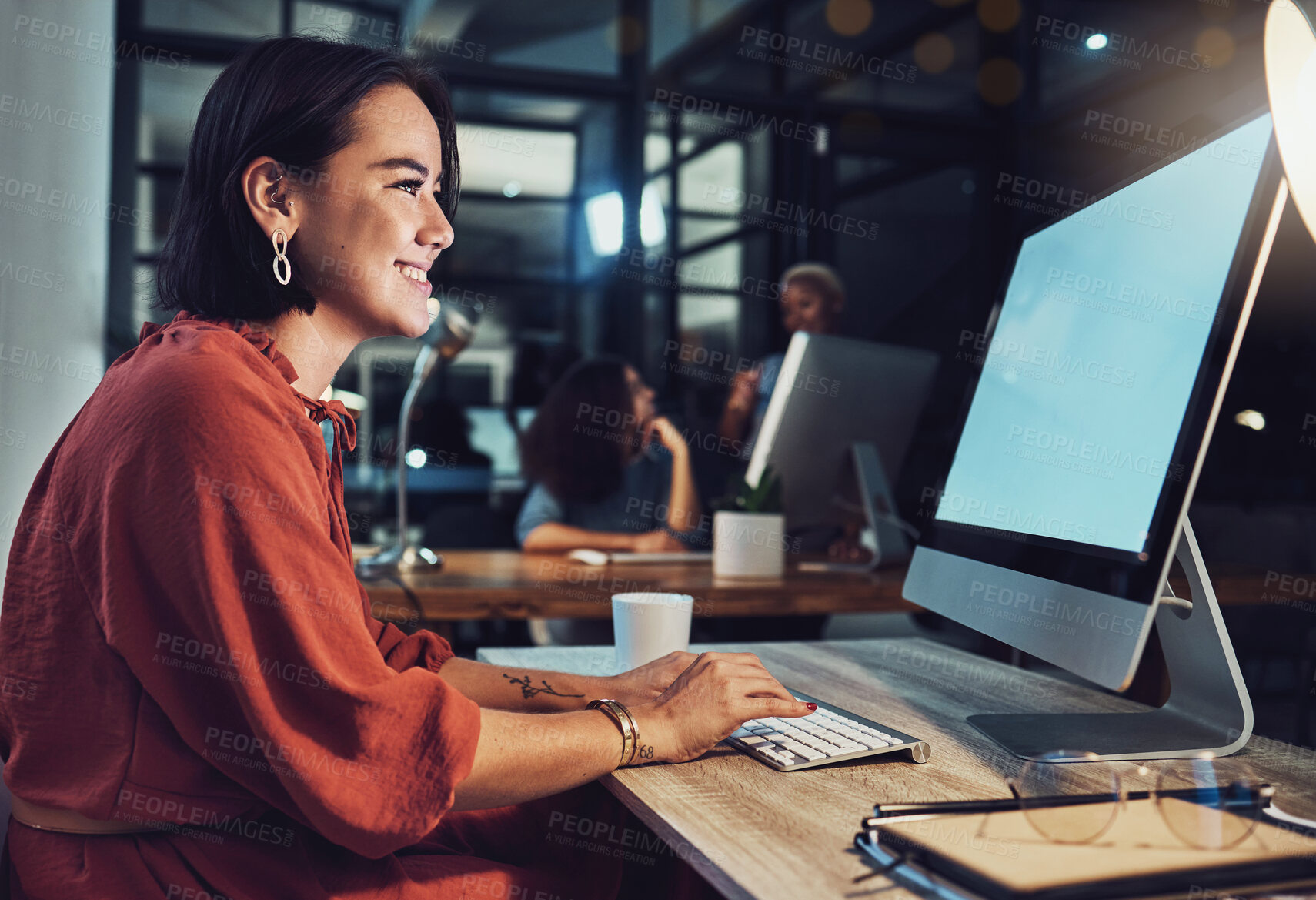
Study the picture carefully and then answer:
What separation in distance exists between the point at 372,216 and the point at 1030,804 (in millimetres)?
873

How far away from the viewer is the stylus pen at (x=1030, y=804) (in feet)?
2.34

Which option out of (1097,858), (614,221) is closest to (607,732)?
(1097,858)

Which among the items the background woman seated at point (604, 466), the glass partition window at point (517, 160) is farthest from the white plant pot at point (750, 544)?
the glass partition window at point (517, 160)

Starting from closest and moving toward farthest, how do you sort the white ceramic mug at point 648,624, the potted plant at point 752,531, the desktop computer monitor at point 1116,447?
the desktop computer monitor at point 1116,447 → the white ceramic mug at point 648,624 → the potted plant at point 752,531

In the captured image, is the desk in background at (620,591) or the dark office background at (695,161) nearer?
the desk in background at (620,591)

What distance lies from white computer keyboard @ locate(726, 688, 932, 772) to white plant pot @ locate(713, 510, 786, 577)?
1.17 m

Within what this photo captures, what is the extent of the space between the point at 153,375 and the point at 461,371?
4.09 meters

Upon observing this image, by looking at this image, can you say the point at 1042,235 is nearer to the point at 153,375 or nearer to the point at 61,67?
the point at 153,375

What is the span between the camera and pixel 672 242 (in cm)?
505

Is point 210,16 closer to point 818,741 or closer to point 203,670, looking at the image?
point 203,670

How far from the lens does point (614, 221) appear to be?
494cm

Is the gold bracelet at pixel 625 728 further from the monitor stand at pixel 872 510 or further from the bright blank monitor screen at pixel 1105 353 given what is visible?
the monitor stand at pixel 872 510

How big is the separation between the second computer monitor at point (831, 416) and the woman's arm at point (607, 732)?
1.23 m

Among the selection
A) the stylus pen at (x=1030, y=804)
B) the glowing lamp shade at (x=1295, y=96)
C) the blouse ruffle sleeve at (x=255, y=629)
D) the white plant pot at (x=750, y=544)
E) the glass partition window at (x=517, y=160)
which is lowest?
the white plant pot at (x=750, y=544)
